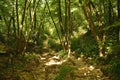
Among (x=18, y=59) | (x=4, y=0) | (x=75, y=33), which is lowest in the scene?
(x=75, y=33)

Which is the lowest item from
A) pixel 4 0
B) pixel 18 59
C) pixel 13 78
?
pixel 18 59

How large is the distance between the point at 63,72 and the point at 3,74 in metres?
2.60

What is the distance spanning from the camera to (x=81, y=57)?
1479cm

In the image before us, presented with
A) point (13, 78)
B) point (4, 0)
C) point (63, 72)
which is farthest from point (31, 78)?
point (4, 0)

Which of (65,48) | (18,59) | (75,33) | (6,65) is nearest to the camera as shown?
(6,65)

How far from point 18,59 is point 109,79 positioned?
244 inches

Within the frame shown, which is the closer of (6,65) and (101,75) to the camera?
(101,75)

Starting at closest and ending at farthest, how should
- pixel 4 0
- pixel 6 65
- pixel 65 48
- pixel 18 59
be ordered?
pixel 6 65 < pixel 18 59 < pixel 4 0 < pixel 65 48

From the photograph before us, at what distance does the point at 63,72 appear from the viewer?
8.41m

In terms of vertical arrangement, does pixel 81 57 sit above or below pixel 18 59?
below

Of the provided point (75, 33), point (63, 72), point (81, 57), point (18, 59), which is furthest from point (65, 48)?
point (63, 72)

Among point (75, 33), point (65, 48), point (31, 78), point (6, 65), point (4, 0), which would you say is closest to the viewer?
point (31, 78)

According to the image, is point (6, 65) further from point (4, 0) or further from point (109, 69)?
point (4, 0)

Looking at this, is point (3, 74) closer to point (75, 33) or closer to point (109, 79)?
point (109, 79)
